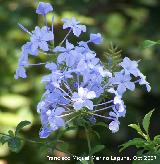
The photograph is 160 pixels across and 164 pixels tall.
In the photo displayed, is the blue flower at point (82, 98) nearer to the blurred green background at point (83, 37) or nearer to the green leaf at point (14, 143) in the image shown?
the green leaf at point (14, 143)

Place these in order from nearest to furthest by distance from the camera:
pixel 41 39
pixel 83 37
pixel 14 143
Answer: pixel 41 39, pixel 14 143, pixel 83 37

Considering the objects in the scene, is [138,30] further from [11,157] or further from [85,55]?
[85,55]

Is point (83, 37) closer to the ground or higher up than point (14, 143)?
higher up

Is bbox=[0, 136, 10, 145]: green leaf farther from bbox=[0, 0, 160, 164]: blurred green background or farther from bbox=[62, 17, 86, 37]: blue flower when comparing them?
bbox=[0, 0, 160, 164]: blurred green background

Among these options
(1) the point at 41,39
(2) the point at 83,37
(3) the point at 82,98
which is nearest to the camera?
(3) the point at 82,98

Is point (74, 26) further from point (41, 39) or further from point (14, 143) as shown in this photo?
point (14, 143)

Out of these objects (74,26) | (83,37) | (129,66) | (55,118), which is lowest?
(55,118)

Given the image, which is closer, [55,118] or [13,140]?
[55,118]

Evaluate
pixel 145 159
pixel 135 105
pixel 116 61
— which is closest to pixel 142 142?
pixel 145 159

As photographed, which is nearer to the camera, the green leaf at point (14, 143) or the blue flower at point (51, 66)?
the blue flower at point (51, 66)

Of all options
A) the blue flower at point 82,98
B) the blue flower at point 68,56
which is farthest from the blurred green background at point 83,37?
the blue flower at point 82,98

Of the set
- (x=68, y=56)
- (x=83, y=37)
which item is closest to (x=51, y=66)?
(x=68, y=56)
